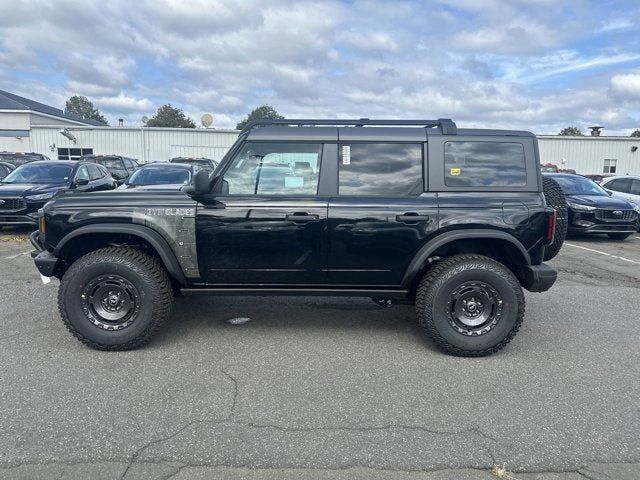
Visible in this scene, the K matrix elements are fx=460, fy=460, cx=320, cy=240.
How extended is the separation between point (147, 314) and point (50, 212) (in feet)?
4.06

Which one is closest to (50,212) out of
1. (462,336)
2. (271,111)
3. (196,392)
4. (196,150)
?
(196,392)

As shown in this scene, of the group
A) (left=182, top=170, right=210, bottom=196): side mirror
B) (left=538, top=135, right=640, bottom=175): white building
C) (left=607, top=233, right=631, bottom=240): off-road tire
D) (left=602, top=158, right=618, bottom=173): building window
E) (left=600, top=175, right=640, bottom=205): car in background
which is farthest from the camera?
(left=602, top=158, right=618, bottom=173): building window

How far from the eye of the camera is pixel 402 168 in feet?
13.5

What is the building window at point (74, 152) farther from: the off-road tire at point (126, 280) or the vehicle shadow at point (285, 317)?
the off-road tire at point (126, 280)

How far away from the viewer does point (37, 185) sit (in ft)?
32.3

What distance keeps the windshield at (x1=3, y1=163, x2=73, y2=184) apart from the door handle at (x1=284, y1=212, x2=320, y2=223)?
850cm

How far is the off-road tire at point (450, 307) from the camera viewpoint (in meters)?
3.97

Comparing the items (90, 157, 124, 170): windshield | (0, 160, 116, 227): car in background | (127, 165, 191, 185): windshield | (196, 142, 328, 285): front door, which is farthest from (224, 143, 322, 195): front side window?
(90, 157, 124, 170): windshield

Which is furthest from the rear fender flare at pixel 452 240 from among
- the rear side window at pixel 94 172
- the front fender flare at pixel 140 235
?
the rear side window at pixel 94 172

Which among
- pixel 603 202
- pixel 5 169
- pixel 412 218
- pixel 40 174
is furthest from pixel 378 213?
pixel 5 169

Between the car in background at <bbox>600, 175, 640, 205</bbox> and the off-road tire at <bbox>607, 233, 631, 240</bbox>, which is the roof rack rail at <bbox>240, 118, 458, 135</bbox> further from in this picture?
the car in background at <bbox>600, 175, 640, 205</bbox>

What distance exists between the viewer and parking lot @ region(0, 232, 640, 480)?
8.54ft

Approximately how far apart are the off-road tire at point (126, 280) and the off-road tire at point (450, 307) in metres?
2.36

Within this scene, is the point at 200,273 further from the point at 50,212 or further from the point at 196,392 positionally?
the point at 50,212
